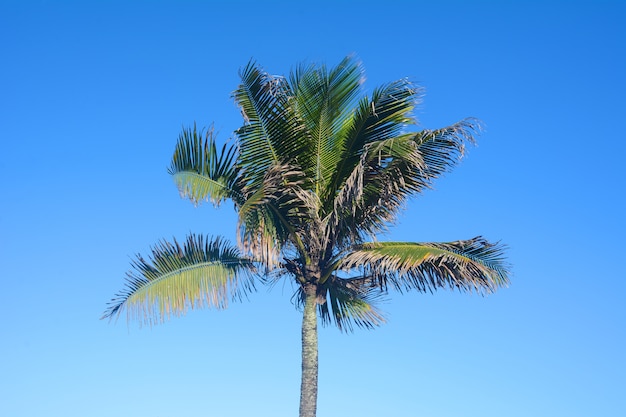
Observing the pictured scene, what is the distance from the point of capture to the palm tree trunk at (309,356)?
13.2 m

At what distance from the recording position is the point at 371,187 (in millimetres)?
13969

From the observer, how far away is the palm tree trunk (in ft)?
43.2

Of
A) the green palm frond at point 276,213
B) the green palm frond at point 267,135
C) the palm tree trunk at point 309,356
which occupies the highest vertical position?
the green palm frond at point 267,135

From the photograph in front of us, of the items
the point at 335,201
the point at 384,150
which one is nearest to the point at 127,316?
the point at 335,201

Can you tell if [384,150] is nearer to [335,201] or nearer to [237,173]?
[335,201]

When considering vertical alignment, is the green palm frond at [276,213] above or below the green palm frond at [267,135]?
below

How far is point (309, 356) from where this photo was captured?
44.1 ft

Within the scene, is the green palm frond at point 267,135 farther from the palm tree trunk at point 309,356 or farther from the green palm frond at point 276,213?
the palm tree trunk at point 309,356

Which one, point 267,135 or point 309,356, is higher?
point 267,135

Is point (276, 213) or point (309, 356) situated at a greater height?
point (276, 213)

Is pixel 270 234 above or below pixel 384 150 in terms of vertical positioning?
below

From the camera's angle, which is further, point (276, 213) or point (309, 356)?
point (276, 213)

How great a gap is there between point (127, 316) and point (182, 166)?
8.58 feet

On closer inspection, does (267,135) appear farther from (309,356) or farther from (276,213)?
(309,356)
